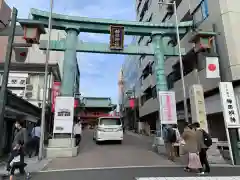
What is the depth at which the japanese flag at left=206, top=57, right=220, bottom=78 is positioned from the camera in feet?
37.3

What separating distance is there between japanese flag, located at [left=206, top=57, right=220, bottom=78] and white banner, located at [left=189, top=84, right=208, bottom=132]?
3.52ft

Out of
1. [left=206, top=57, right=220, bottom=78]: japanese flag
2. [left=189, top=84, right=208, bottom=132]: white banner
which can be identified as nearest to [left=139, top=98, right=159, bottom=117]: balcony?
[left=206, top=57, right=220, bottom=78]: japanese flag

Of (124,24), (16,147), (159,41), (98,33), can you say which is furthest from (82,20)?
(16,147)

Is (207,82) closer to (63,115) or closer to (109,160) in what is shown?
(109,160)

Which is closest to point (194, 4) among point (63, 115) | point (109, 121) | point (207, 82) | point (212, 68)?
point (207, 82)

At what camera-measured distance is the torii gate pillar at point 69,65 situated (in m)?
12.1

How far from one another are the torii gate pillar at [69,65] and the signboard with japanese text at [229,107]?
26.7ft

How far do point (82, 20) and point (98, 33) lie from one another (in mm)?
1555

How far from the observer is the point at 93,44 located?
13.2m

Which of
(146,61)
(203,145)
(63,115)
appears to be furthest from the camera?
(146,61)

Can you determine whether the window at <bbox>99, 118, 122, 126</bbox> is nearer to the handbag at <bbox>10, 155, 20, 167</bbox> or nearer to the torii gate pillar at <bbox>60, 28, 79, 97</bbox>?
the torii gate pillar at <bbox>60, 28, 79, 97</bbox>

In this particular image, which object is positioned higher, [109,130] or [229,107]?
[229,107]

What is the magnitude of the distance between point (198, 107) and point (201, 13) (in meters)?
8.81

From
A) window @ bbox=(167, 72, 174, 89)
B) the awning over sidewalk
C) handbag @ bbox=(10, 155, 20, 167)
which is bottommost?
handbag @ bbox=(10, 155, 20, 167)
